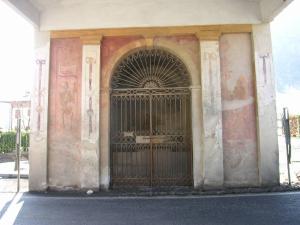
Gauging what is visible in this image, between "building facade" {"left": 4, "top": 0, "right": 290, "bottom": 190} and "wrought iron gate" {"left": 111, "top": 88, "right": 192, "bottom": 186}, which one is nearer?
"building facade" {"left": 4, "top": 0, "right": 290, "bottom": 190}

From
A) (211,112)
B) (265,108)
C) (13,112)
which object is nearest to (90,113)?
(211,112)

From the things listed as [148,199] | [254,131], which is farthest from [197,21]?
[148,199]

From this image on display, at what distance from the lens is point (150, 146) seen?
841 cm

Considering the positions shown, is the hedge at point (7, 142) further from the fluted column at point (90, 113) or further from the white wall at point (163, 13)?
the white wall at point (163, 13)

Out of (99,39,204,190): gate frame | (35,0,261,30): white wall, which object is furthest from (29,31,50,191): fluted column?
(99,39,204,190): gate frame

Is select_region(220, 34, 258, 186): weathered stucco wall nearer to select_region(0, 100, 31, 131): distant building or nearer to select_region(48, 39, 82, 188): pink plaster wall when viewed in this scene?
select_region(48, 39, 82, 188): pink plaster wall

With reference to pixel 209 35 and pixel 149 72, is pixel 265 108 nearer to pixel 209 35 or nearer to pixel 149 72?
pixel 209 35

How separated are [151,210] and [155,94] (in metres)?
3.34

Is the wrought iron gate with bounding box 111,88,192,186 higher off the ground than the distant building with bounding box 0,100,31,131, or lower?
lower

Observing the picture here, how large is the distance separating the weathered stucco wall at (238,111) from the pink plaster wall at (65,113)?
3741 millimetres

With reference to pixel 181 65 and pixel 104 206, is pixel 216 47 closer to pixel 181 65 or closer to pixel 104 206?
pixel 181 65

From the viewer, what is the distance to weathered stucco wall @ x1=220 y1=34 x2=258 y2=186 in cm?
791

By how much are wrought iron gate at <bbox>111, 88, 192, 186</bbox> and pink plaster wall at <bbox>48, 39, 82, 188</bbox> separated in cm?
98

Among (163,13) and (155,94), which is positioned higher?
(163,13)
